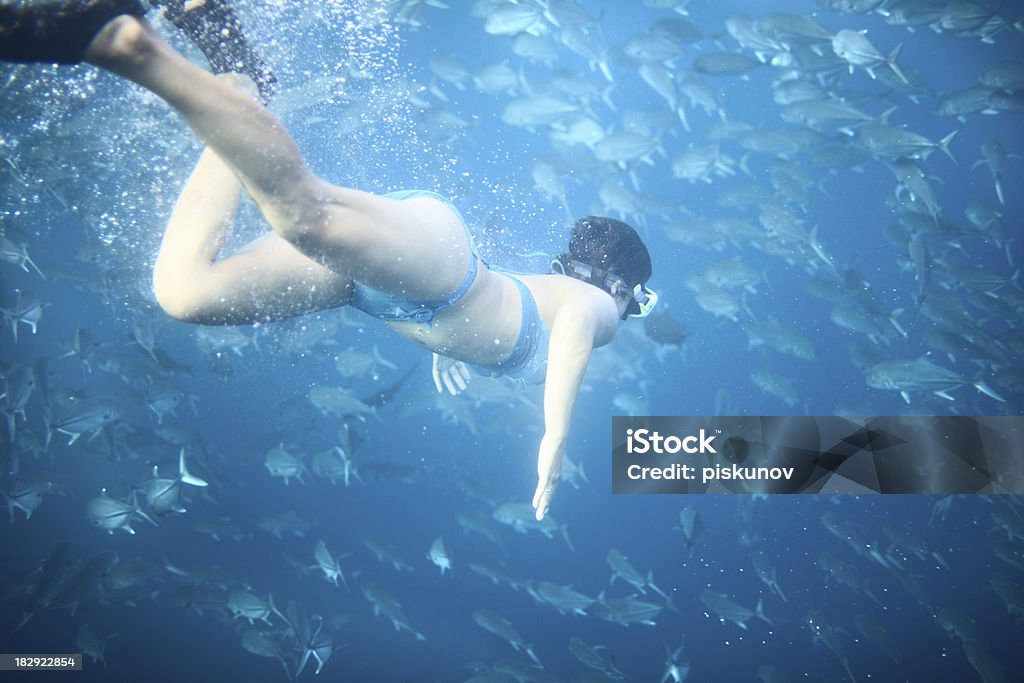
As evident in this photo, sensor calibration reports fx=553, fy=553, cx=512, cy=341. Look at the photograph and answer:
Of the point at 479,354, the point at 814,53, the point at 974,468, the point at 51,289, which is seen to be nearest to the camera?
the point at 479,354

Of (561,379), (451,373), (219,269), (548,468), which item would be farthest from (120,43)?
(451,373)

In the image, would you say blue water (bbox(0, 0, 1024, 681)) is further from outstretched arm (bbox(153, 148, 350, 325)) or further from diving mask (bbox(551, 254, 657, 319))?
outstretched arm (bbox(153, 148, 350, 325))

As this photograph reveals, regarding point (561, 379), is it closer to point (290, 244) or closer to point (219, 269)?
point (290, 244)

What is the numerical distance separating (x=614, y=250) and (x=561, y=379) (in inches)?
47.3

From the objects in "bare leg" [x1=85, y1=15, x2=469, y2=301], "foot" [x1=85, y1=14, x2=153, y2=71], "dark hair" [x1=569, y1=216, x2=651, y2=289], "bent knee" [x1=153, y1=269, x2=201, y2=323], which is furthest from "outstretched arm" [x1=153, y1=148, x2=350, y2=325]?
"dark hair" [x1=569, y1=216, x2=651, y2=289]

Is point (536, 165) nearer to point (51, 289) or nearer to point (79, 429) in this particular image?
point (79, 429)

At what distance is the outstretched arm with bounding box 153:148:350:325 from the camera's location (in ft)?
7.36

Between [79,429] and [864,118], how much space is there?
12240mm

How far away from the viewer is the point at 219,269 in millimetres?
2246

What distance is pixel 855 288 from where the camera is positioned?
33.6 ft

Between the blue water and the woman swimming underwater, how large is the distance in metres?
2.83

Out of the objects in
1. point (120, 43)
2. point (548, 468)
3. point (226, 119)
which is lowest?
point (548, 468)

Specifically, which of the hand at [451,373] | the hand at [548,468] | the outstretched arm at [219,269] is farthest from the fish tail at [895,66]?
the outstretched arm at [219,269]

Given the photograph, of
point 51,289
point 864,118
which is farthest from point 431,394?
point 51,289
